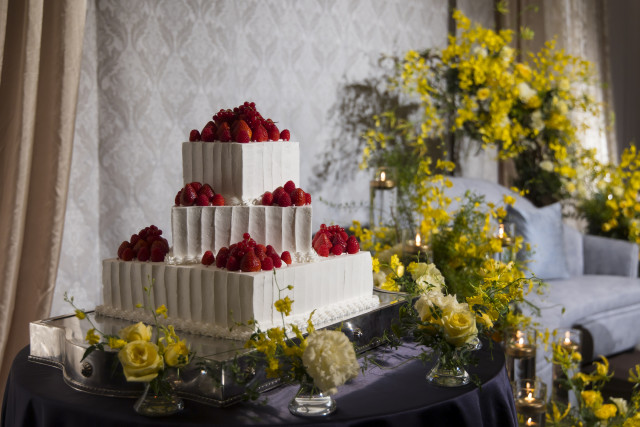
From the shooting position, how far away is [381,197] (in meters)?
3.93

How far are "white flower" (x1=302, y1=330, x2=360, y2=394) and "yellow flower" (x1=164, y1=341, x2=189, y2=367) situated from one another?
0.83 feet

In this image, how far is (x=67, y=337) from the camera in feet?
5.65

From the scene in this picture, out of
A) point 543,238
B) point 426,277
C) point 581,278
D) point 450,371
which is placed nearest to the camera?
point 450,371

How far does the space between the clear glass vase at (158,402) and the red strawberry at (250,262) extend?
36 cm

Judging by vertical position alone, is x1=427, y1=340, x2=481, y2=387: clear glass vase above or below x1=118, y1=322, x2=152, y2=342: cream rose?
below

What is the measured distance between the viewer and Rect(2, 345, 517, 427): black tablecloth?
4.80 feet

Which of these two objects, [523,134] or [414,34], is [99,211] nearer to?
[414,34]

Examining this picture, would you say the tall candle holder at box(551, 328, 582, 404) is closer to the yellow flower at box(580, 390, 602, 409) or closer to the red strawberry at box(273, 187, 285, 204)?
the yellow flower at box(580, 390, 602, 409)

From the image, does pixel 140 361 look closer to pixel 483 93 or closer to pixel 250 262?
pixel 250 262

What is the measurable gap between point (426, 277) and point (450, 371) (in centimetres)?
39

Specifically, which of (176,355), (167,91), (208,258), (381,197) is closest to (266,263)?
(208,258)

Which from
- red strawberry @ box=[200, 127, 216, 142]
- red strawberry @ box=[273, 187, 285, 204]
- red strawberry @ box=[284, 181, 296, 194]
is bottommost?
red strawberry @ box=[273, 187, 285, 204]

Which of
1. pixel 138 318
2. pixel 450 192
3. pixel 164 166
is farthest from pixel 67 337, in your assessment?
pixel 450 192

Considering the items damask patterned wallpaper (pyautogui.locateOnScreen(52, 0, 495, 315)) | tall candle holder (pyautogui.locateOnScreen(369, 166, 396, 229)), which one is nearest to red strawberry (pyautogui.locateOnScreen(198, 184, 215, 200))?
damask patterned wallpaper (pyautogui.locateOnScreen(52, 0, 495, 315))
